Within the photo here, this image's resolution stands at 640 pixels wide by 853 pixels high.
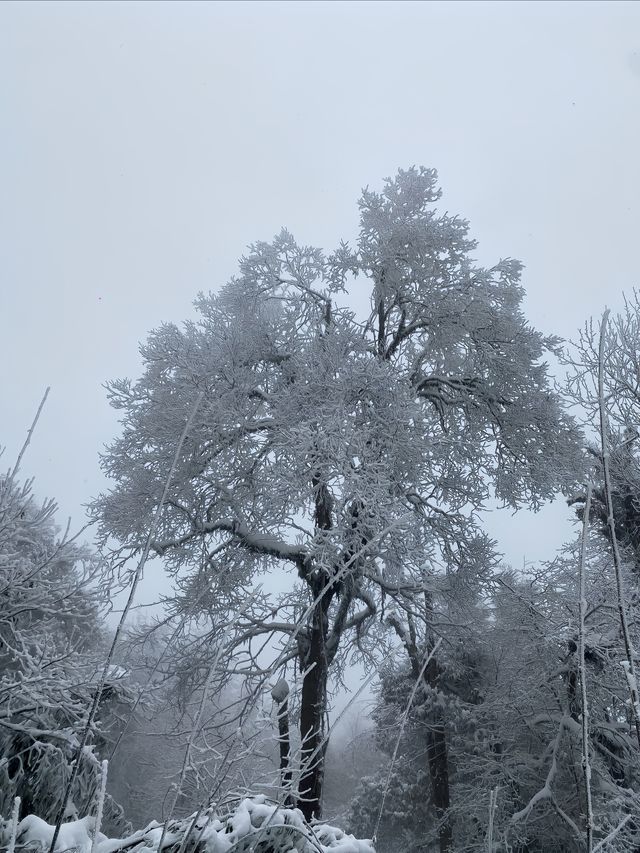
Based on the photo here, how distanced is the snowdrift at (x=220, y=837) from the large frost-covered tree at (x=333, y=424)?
382 cm

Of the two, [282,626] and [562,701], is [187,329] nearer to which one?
[282,626]

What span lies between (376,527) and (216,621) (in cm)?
354

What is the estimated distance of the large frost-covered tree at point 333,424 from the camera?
7039 mm

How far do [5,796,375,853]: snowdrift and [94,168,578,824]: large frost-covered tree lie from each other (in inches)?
150

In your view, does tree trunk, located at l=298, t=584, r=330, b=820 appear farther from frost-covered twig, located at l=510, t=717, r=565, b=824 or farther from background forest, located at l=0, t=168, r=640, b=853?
frost-covered twig, located at l=510, t=717, r=565, b=824

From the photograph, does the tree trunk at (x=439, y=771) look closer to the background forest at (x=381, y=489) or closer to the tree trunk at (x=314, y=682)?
the background forest at (x=381, y=489)

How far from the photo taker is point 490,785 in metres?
8.88

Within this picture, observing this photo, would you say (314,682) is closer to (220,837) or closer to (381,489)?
(381,489)

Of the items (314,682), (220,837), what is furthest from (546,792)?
(220,837)

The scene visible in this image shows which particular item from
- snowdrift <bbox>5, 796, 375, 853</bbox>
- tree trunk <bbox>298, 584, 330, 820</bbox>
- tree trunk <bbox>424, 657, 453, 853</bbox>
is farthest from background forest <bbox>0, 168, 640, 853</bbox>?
snowdrift <bbox>5, 796, 375, 853</bbox>

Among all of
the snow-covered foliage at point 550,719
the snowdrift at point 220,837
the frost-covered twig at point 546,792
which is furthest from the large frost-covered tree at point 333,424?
the snowdrift at point 220,837

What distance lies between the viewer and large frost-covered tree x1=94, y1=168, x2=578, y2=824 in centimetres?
704

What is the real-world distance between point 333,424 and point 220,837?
14.1ft

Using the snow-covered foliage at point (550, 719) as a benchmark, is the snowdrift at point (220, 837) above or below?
below
